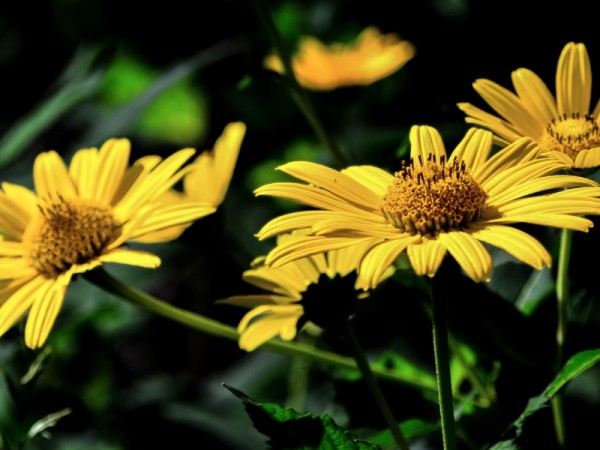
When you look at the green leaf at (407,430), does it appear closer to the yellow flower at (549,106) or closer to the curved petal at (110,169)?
the yellow flower at (549,106)

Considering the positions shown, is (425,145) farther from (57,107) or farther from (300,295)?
(57,107)

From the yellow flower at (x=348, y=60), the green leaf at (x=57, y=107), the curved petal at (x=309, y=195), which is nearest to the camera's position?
the curved petal at (x=309, y=195)

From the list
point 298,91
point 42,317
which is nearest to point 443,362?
point 42,317

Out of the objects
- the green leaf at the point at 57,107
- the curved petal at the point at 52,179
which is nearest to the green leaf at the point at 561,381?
the curved petal at the point at 52,179

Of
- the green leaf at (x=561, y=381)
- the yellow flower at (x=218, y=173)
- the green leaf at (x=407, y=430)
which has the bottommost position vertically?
the green leaf at (x=407, y=430)

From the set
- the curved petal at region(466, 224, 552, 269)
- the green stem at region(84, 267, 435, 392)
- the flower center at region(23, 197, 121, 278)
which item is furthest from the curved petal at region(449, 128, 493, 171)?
the flower center at region(23, 197, 121, 278)
